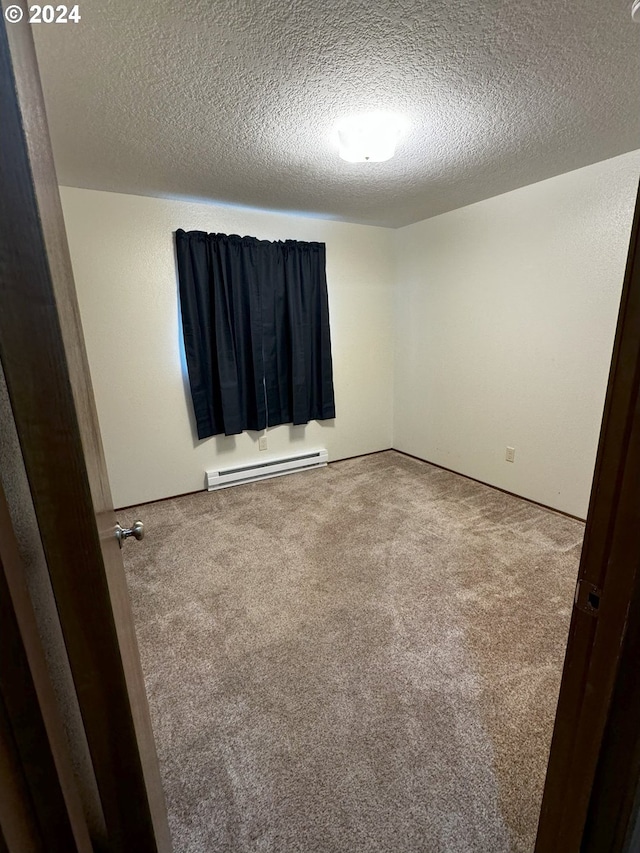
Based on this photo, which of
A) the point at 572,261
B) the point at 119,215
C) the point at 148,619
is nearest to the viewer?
the point at 148,619

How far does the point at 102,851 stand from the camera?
0.71 m

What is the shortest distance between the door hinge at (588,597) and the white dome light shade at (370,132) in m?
2.02

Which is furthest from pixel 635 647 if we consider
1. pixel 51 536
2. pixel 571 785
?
pixel 51 536

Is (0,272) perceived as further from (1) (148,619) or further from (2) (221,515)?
(2) (221,515)

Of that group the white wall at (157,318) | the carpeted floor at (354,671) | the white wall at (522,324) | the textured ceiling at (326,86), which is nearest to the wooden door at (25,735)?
the carpeted floor at (354,671)

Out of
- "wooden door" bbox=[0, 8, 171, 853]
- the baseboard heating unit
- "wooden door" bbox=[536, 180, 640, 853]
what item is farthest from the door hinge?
the baseboard heating unit

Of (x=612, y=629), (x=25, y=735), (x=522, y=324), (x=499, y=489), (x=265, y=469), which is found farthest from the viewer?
(x=265, y=469)

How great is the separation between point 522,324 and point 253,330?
2140 mm

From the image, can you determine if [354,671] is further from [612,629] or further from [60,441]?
[60,441]

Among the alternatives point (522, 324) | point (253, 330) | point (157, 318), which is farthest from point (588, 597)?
point (157, 318)

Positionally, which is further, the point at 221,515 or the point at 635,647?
the point at 221,515

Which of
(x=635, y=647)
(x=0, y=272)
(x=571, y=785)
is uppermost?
(x=0, y=272)

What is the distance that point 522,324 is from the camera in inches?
114

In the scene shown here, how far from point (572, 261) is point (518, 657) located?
2.42m
